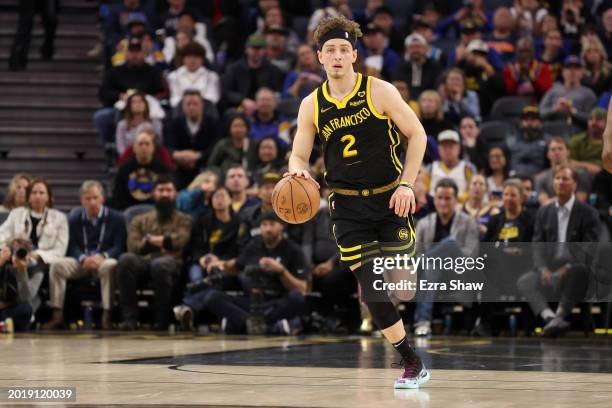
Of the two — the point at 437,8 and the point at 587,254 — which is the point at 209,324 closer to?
the point at 587,254

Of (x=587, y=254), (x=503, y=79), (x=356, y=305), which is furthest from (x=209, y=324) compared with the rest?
(x=503, y=79)

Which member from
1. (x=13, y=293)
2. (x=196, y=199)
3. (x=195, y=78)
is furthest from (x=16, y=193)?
(x=195, y=78)

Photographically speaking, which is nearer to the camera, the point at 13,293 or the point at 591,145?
the point at 13,293

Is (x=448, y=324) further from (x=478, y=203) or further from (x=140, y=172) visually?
(x=140, y=172)

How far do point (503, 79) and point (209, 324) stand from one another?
5402mm

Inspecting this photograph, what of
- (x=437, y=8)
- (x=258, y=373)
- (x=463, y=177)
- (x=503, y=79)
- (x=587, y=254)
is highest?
(x=437, y=8)

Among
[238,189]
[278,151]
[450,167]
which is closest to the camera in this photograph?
[238,189]

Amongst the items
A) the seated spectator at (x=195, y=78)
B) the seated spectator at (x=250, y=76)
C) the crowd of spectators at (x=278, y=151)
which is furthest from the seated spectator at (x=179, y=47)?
the seated spectator at (x=250, y=76)

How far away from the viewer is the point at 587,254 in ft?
39.4

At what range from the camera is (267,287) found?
42.2ft

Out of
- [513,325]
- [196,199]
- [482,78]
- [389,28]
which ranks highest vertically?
[389,28]

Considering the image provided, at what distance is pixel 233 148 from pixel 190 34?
10.2 ft

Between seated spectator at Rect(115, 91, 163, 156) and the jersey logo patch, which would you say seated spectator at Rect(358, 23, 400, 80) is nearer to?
seated spectator at Rect(115, 91, 163, 156)

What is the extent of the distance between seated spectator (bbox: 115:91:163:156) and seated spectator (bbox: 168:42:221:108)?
957mm
